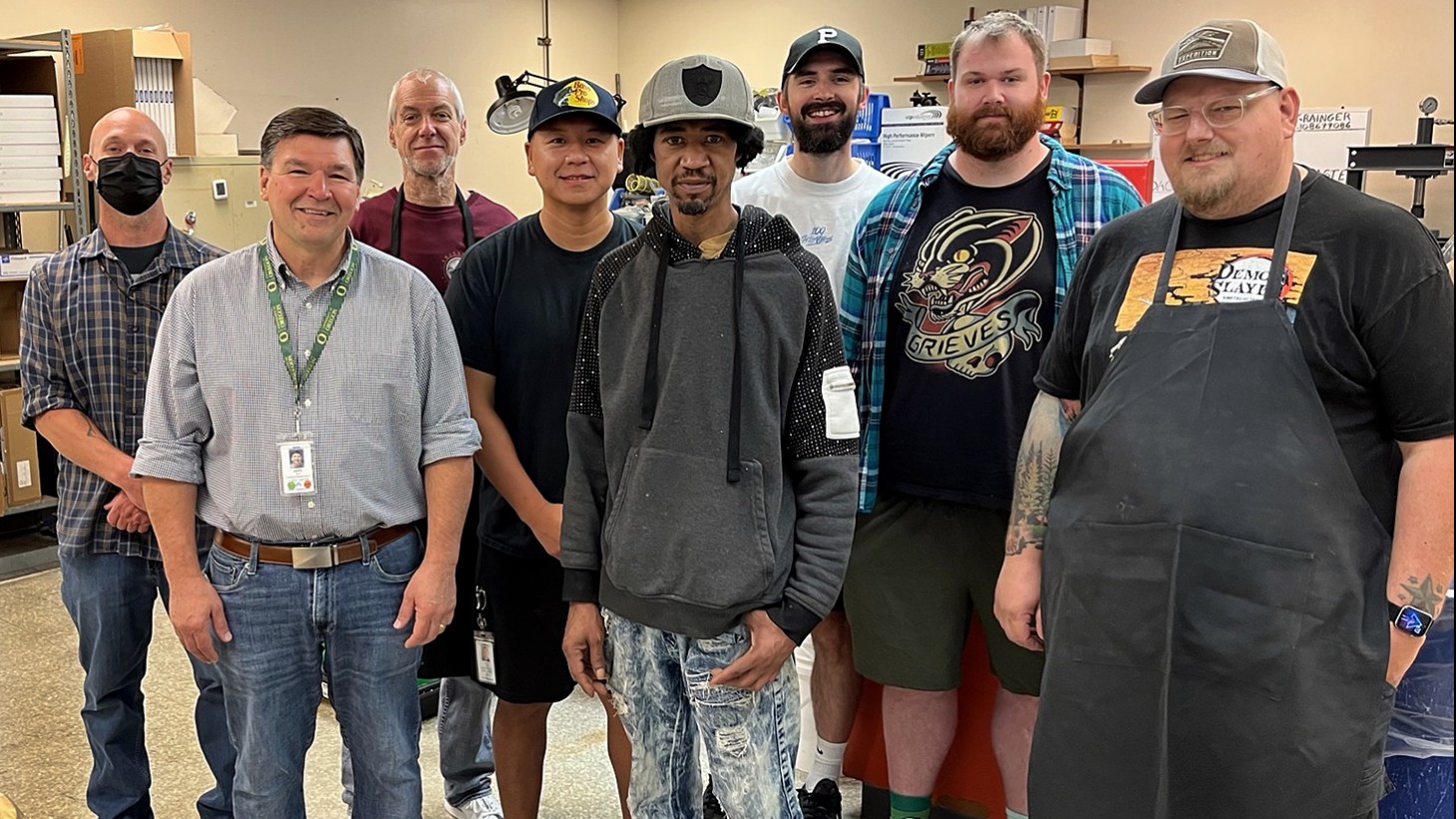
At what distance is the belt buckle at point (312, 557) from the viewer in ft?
6.61

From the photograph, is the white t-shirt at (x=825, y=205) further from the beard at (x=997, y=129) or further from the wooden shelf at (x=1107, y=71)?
the wooden shelf at (x=1107, y=71)

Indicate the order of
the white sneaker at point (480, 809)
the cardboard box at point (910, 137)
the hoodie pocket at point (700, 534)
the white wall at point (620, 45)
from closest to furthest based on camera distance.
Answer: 1. the hoodie pocket at point (700, 534)
2. the white sneaker at point (480, 809)
3. the cardboard box at point (910, 137)
4. the white wall at point (620, 45)

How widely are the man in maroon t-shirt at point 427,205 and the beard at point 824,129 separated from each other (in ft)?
A: 2.70

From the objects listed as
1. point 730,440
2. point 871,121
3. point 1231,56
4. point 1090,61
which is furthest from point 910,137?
point 1090,61

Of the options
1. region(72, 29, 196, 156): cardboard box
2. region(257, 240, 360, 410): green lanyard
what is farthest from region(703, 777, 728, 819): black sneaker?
region(72, 29, 196, 156): cardboard box

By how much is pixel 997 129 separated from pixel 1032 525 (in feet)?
2.69

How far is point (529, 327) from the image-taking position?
7.43 feet

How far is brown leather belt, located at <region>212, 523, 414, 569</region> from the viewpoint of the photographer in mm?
2016

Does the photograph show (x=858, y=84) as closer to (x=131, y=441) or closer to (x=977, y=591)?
(x=977, y=591)

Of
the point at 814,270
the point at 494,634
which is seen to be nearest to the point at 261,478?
the point at 494,634

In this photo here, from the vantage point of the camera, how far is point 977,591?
2371 millimetres

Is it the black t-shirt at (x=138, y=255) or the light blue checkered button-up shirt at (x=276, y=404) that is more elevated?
the black t-shirt at (x=138, y=255)

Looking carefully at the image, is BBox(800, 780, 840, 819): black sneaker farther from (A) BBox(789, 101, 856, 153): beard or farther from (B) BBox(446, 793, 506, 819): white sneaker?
(A) BBox(789, 101, 856, 153): beard

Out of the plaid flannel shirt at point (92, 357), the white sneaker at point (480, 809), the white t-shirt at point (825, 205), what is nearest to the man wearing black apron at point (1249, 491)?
the white t-shirt at point (825, 205)
